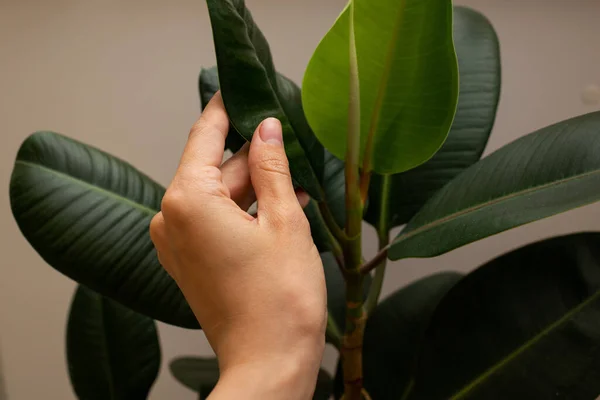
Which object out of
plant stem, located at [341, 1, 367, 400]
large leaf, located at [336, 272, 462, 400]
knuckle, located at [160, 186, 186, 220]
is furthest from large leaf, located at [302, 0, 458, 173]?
large leaf, located at [336, 272, 462, 400]

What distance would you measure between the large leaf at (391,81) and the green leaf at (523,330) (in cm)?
20

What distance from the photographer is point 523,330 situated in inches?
22.3

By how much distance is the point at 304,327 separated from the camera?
1.28 feet

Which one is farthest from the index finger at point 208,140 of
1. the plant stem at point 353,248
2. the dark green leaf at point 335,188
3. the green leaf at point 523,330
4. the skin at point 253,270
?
the green leaf at point 523,330

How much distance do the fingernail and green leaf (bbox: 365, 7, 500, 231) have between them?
24 cm

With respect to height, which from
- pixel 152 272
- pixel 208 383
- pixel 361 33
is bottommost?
pixel 208 383

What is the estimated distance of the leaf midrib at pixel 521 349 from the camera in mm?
545

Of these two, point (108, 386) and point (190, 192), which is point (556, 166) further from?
point (108, 386)

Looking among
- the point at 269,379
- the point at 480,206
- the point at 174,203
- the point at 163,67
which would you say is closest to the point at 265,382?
the point at 269,379

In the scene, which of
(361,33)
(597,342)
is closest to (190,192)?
(361,33)

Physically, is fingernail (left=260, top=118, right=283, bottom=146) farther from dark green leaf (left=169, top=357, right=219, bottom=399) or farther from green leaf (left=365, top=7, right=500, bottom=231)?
dark green leaf (left=169, top=357, right=219, bottom=399)

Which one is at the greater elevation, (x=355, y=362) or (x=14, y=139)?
(x=14, y=139)

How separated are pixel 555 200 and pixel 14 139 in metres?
0.94

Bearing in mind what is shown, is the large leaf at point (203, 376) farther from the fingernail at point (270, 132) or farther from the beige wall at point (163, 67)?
the fingernail at point (270, 132)
